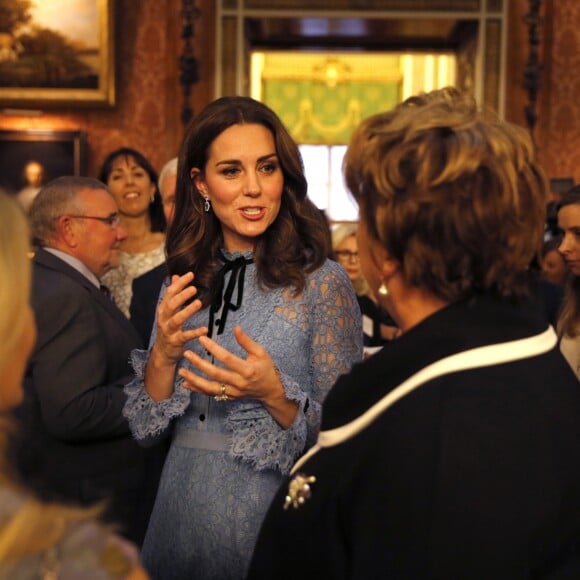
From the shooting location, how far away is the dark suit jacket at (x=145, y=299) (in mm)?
5062

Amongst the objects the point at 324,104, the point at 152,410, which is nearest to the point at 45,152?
the point at 152,410

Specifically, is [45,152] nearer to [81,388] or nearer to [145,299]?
[145,299]

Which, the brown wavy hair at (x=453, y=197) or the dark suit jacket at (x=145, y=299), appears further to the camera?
the dark suit jacket at (x=145, y=299)

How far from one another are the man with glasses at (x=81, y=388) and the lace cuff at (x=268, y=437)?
101 cm

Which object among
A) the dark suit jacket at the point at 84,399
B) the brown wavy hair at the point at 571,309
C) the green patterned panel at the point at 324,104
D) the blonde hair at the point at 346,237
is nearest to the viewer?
the dark suit jacket at the point at 84,399

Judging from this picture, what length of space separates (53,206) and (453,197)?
313 centimetres

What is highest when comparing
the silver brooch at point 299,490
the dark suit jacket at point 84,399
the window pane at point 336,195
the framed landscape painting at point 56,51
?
the framed landscape painting at point 56,51

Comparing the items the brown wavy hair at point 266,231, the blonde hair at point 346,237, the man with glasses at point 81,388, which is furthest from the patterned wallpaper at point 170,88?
the brown wavy hair at point 266,231

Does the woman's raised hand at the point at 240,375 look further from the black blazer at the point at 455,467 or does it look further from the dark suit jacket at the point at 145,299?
the dark suit jacket at the point at 145,299

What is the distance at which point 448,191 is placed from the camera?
1845 mm

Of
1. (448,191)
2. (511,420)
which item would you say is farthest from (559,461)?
(448,191)

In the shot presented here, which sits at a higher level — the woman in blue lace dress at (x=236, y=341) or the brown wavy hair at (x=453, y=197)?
the brown wavy hair at (x=453, y=197)

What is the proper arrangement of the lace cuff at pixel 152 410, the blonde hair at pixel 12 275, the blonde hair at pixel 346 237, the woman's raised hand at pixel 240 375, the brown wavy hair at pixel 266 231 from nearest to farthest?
1. the blonde hair at pixel 12 275
2. the woman's raised hand at pixel 240 375
3. the lace cuff at pixel 152 410
4. the brown wavy hair at pixel 266 231
5. the blonde hair at pixel 346 237

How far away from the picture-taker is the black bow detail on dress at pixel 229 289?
3.09 meters
